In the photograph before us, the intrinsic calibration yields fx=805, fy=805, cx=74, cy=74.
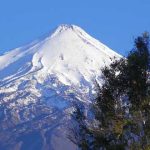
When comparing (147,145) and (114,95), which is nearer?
(147,145)

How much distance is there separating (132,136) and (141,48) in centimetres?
471

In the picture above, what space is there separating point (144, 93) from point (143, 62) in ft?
5.27

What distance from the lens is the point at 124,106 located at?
4178cm

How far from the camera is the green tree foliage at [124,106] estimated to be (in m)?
40.7

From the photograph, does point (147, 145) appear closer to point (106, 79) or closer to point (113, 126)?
point (113, 126)

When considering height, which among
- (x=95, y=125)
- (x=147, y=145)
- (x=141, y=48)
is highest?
(x=141, y=48)

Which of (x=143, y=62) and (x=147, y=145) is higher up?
(x=143, y=62)

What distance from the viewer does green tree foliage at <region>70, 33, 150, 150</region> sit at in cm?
4072

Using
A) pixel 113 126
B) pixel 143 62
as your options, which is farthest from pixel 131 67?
pixel 113 126

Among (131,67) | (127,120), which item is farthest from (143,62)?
(127,120)

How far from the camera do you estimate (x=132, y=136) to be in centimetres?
4119

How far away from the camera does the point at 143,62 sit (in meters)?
41.6

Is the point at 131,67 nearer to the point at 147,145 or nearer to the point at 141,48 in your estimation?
the point at 141,48

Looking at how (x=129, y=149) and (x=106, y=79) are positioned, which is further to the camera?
(x=106, y=79)
